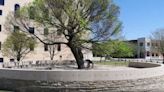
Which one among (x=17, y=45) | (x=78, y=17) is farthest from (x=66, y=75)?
(x=17, y=45)

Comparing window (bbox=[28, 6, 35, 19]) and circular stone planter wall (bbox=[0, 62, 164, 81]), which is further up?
window (bbox=[28, 6, 35, 19])

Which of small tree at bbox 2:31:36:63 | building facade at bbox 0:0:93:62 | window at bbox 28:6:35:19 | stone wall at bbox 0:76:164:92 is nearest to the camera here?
stone wall at bbox 0:76:164:92

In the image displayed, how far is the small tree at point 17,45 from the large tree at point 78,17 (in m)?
4.10

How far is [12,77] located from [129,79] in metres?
10.1

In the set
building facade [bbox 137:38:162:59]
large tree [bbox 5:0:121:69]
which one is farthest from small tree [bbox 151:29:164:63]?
large tree [bbox 5:0:121:69]

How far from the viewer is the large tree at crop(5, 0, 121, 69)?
1433 inches

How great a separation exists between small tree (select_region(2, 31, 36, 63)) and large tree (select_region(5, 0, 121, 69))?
410 centimetres

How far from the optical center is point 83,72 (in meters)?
28.4

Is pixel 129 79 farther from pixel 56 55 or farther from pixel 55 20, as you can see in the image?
pixel 56 55

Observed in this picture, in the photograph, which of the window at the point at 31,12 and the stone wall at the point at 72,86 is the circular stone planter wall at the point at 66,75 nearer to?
the stone wall at the point at 72,86

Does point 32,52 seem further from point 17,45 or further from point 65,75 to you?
point 65,75

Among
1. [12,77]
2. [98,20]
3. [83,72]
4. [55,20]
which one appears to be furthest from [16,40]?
[83,72]

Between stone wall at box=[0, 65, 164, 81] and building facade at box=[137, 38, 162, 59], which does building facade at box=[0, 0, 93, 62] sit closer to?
stone wall at box=[0, 65, 164, 81]

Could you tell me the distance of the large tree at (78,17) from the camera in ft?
119
